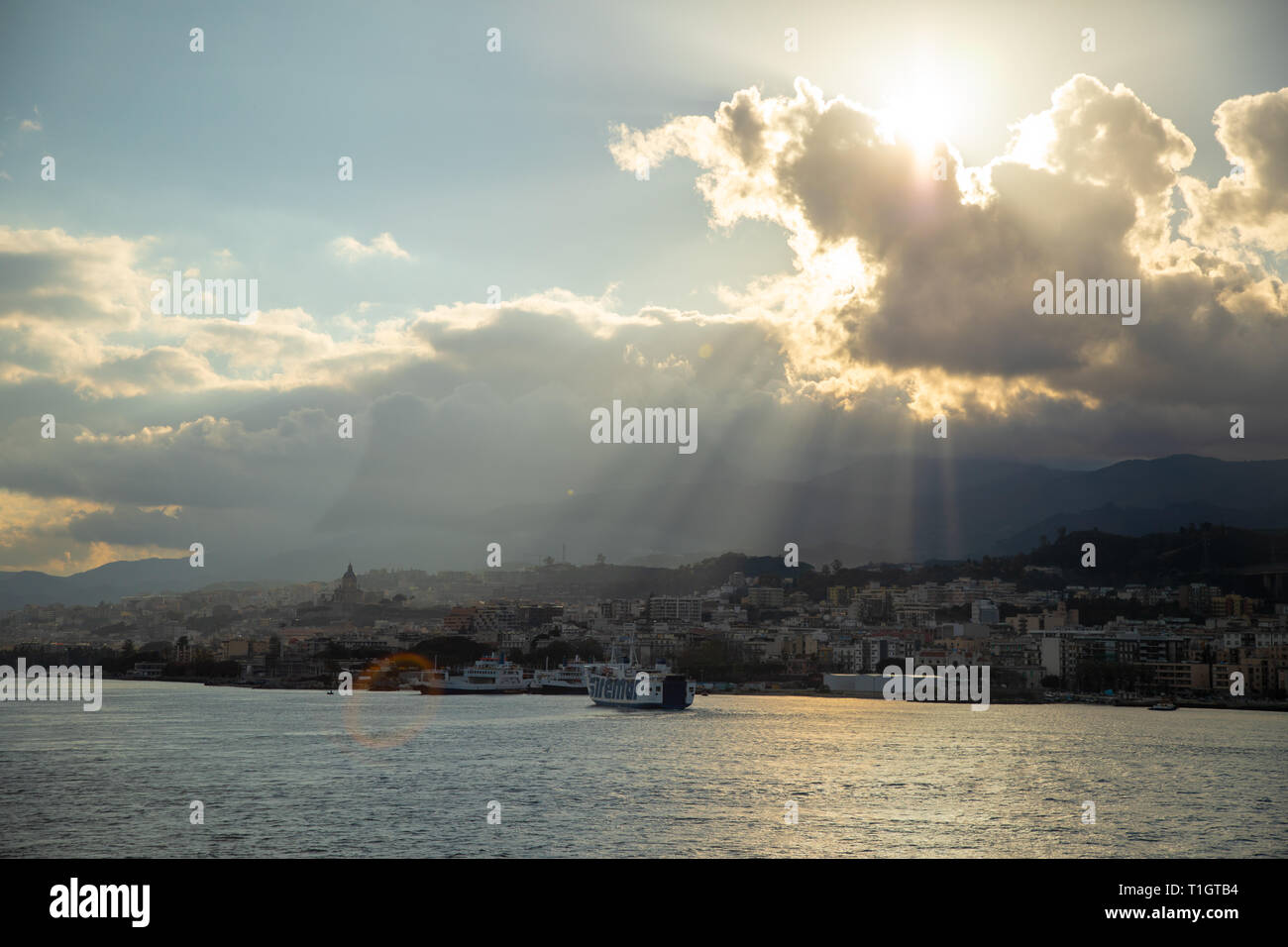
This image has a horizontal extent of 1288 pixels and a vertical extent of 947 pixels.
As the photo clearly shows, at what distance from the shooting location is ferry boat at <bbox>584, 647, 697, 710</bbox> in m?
71.2

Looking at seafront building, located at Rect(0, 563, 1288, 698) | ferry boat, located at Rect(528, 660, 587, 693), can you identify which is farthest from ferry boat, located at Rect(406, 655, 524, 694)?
seafront building, located at Rect(0, 563, 1288, 698)

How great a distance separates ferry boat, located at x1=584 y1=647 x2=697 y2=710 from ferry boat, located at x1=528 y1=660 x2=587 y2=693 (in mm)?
23194

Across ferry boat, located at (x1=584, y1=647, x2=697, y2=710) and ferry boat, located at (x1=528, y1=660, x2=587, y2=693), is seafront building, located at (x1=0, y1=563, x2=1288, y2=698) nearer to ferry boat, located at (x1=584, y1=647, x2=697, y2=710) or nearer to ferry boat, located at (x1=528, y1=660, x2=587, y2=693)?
ferry boat, located at (x1=528, y1=660, x2=587, y2=693)

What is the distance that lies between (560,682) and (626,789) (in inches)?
3136

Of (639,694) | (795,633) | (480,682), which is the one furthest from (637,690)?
(795,633)

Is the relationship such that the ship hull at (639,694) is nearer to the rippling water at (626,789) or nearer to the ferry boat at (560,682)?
the rippling water at (626,789)

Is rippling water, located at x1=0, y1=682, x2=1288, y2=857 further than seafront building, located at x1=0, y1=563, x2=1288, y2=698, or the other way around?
seafront building, located at x1=0, y1=563, x2=1288, y2=698

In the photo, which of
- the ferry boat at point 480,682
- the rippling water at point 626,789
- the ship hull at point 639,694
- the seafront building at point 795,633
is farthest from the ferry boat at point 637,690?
the seafront building at point 795,633

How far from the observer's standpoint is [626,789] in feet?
88.9

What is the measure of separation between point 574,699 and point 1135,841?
7326 centimetres

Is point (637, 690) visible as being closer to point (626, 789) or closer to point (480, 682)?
point (480, 682)

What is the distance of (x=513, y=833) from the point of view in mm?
19781
